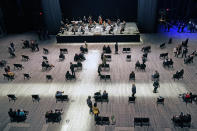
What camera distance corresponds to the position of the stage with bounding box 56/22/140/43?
22906 millimetres

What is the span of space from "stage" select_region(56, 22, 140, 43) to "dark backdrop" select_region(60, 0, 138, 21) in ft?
11.3

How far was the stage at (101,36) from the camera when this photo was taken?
2291 centimetres

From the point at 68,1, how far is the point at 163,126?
21.7m

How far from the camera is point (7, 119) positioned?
1286 cm

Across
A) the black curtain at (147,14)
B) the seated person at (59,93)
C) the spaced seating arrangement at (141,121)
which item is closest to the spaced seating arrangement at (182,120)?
the spaced seating arrangement at (141,121)

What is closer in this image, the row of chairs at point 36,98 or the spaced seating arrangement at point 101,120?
the spaced seating arrangement at point 101,120

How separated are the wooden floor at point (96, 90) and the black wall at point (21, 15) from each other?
9698mm

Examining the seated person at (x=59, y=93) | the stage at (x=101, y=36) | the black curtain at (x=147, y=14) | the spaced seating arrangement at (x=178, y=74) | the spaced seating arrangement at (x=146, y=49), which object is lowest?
the seated person at (x=59, y=93)

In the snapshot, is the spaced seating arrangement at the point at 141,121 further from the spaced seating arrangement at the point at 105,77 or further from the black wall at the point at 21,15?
the black wall at the point at 21,15

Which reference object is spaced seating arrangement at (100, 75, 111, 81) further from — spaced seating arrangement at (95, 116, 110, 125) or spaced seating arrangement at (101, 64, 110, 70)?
spaced seating arrangement at (95, 116, 110, 125)

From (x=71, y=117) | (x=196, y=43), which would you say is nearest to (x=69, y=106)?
(x=71, y=117)

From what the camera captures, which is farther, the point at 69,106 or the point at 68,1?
the point at 68,1

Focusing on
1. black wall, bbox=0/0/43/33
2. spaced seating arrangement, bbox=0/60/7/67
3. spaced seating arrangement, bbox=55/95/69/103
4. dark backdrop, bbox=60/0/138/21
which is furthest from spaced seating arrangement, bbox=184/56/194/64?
black wall, bbox=0/0/43/33

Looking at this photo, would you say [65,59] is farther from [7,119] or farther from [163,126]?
[163,126]
